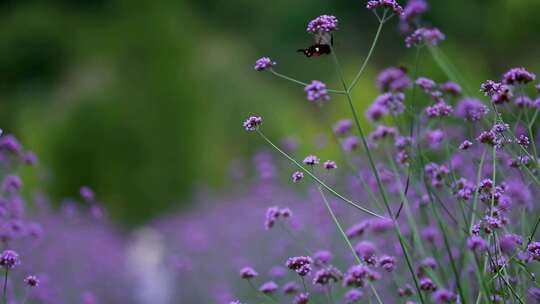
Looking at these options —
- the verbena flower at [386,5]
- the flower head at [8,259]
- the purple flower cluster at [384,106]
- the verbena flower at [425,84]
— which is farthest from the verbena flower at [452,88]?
the flower head at [8,259]

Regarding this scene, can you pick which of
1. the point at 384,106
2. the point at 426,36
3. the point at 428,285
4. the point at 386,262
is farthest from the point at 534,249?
the point at 426,36

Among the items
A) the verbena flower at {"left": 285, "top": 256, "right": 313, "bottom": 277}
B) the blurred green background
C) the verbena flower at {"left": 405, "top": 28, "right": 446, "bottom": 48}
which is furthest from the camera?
the blurred green background

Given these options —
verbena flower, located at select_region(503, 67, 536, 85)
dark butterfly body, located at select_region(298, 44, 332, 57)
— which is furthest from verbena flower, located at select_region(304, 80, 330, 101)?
verbena flower, located at select_region(503, 67, 536, 85)

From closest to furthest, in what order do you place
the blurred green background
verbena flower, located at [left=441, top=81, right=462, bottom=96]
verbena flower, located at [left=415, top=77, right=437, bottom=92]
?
verbena flower, located at [left=415, top=77, right=437, bottom=92]
verbena flower, located at [left=441, top=81, right=462, bottom=96]
the blurred green background

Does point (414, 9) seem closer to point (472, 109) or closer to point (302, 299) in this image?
point (472, 109)

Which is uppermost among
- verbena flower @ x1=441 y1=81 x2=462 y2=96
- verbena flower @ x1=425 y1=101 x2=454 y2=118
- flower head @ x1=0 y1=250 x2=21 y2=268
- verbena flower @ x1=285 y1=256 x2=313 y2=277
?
verbena flower @ x1=441 y1=81 x2=462 y2=96

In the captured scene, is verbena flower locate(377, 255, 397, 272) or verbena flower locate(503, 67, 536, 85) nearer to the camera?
verbena flower locate(503, 67, 536, 85)

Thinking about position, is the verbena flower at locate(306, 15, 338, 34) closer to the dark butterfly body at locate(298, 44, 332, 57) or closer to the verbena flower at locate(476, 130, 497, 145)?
the dark butterfly body at locate(298, 44, 332, 57)

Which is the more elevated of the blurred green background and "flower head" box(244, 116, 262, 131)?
the blurred green background

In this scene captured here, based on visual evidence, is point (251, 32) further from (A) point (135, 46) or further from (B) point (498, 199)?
(B) point (498, 199)

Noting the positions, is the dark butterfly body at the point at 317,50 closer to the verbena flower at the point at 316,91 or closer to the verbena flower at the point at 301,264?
the verbena flower at the point at 316,91

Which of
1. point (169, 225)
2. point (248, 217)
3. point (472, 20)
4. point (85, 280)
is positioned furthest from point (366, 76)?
point (85, 280)
